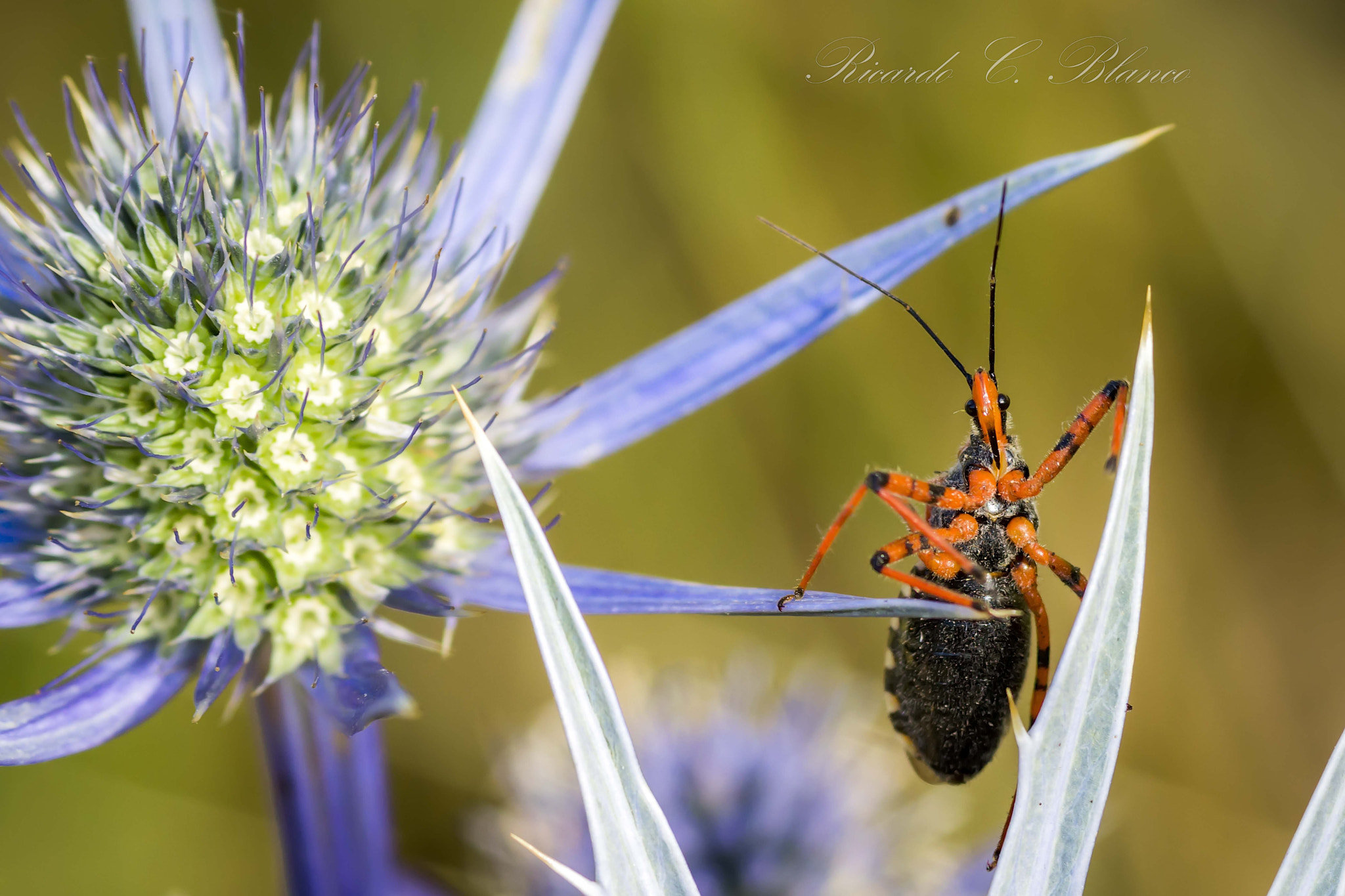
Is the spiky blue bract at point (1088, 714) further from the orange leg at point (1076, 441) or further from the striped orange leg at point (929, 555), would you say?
the orange leg at point (1076, 441)

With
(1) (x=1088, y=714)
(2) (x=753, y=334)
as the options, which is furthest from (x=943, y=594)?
(2) (x=753, y=334)

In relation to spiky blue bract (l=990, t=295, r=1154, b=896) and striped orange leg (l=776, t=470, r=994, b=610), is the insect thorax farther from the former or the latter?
spiky blue bract (l=990, t=295, r=1154, b=896)

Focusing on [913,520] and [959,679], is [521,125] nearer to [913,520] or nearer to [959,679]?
Result: [913,520]

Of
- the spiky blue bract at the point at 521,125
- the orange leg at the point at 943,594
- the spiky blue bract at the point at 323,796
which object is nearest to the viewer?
the orange leg at the point at 943,594

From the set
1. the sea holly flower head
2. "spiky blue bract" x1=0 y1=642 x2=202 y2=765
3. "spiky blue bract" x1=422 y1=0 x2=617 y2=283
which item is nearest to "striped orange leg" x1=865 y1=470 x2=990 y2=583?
the sea holly flower head

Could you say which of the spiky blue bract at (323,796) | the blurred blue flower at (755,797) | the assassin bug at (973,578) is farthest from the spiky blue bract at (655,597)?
the blurred blue flower at (755,797)
